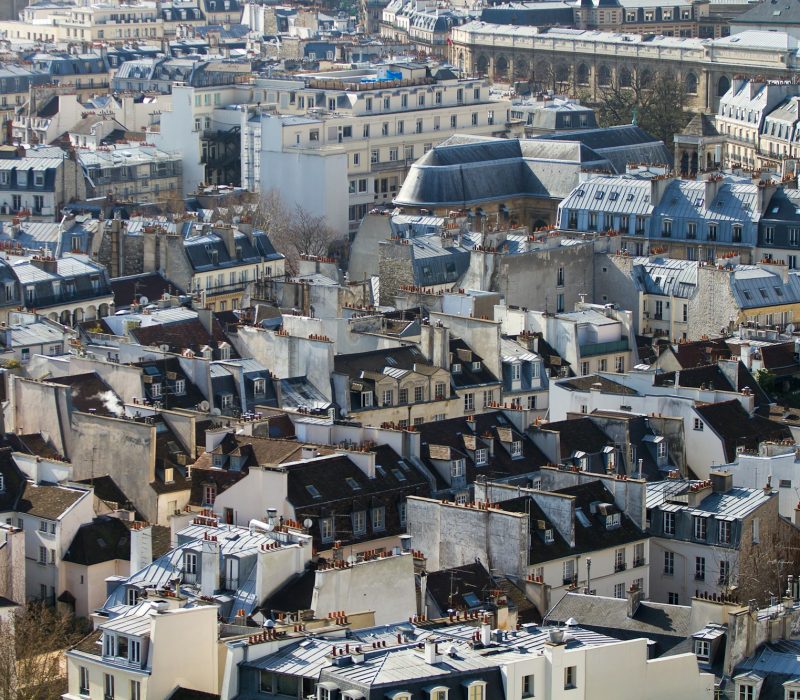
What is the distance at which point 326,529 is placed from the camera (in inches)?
2697

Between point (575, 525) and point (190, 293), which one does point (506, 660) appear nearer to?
point (575, 525)

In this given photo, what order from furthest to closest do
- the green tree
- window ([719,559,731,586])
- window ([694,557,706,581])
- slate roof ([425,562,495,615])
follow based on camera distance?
the green tree
window ([694,557,706,581])
window ([719,559,731,586])
slate roof ([425,562,495,615])

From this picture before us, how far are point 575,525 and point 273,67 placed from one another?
98.8 m

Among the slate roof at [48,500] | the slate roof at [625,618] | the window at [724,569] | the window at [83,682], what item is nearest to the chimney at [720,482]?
the window at [724,569]

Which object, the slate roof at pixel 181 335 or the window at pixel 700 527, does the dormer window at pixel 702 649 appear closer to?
the window at pixel 700 527

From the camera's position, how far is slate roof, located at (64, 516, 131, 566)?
69.7 meters

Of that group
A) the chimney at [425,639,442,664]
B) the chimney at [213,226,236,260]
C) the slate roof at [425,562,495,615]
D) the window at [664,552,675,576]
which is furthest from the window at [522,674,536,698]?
the chimney at [213,226,236,260]

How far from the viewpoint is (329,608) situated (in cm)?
5900

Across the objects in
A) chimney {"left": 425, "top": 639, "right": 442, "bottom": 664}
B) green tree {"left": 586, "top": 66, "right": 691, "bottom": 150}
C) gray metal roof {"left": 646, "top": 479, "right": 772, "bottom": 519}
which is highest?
chimney {"left": 425, "top": 639, "right": 442, "bottom": 664}

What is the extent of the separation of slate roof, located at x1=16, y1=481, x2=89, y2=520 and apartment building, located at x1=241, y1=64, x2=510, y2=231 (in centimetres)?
5894

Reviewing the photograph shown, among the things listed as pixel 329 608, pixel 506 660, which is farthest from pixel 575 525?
pixel 506 660

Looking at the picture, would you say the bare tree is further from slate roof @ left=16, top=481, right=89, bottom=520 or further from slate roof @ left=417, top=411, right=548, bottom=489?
slate roof @ left=417, top=411, right=548, bottom=489

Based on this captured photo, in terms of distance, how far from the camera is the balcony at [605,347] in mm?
90688

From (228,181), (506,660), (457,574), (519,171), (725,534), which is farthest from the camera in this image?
(228,181)
